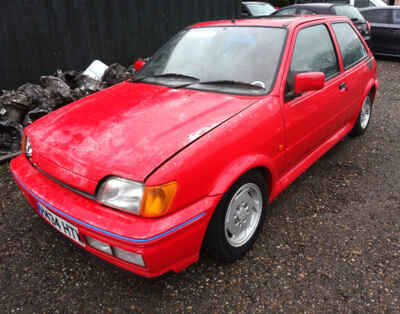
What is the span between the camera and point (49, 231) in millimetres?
2777

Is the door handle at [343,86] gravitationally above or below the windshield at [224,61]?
below

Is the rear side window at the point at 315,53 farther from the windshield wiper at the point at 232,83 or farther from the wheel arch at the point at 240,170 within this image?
the wheel arch at the point at 240,170

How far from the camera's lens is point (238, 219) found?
2.37 meters

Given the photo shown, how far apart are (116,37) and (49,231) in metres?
4.85

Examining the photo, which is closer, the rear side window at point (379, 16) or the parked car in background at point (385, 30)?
the parked car in background at point (385, 30)

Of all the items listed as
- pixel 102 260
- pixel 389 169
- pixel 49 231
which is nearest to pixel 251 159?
pixel 102 260

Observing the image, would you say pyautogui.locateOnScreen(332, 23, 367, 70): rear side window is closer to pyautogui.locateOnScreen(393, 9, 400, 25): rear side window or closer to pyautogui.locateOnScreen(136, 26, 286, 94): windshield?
pyautogui.locateOnScreen(136, 26, 286, 94): windshield

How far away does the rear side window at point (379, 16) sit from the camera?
9.51 metres

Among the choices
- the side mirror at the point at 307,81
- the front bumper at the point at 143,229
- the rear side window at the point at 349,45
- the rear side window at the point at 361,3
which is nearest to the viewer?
the front bumper at the point at 143,229

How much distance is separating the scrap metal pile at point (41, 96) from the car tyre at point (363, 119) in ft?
12.2

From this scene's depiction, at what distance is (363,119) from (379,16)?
278 inches

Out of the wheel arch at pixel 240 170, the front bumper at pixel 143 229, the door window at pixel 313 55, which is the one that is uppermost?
the door window at pixel 313 55

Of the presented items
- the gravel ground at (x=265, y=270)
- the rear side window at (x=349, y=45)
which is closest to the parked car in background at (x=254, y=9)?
the rear side window at (x=349, y=45)

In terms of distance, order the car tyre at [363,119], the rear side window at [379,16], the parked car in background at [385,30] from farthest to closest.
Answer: the rear side window at [379,16]
the parked car in background at [385,30]
the car tyre at [363,119]
